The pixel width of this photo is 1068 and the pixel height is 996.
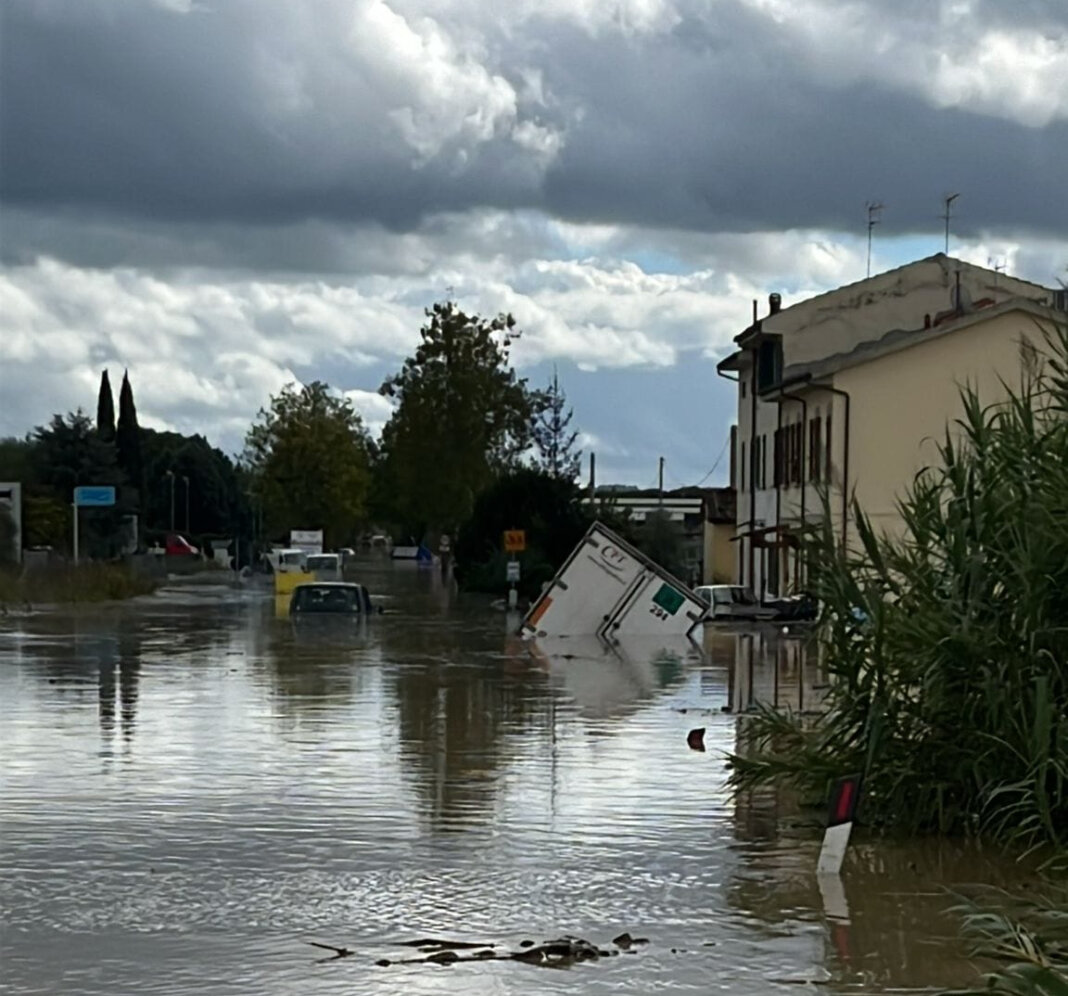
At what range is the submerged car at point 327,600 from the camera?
166 ft

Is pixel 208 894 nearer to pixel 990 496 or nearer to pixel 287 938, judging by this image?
pixel 287 938

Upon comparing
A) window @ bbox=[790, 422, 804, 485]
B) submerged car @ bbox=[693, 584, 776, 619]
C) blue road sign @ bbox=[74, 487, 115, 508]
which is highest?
window @ bbox=[790, 422, 804, 485]

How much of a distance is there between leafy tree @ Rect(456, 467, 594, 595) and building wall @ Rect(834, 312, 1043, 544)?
14541mm

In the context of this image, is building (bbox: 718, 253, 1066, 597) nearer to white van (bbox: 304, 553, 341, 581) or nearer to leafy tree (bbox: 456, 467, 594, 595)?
leafy tree (bbox: 456, 467, 594, 595)

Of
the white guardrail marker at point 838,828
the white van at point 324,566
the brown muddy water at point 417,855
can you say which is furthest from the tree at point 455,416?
the white guardrail marker at point 838,828

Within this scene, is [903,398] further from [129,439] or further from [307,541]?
[129,439]

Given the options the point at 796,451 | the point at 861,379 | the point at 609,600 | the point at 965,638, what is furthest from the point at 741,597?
the point at 965,638

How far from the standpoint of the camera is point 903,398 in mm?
52219

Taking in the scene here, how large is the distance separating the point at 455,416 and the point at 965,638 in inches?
2764

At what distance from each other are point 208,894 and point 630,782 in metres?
6.56

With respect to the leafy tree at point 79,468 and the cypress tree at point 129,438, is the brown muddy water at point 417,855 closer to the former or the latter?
the leafy tree at point 79,468

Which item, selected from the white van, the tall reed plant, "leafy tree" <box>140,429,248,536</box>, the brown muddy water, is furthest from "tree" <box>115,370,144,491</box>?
the tall reed plant

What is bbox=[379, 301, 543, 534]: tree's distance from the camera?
276 ft

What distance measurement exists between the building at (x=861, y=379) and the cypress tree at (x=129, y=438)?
56.7 metres
